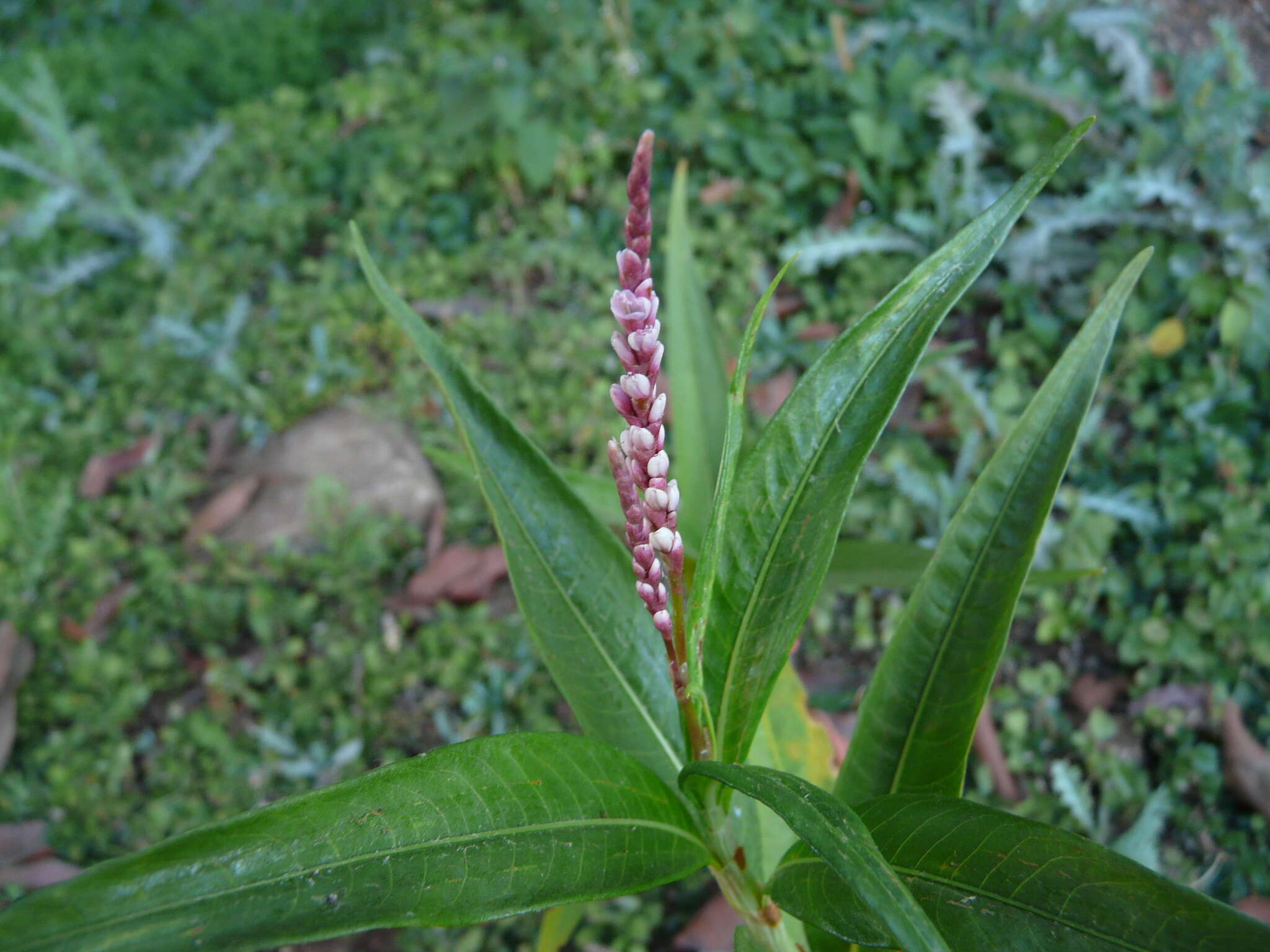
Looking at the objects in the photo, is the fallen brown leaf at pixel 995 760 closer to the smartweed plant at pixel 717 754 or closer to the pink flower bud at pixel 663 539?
the smartweed plant at pixel 717 754

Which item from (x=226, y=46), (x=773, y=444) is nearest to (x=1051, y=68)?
(x=773, y=444)

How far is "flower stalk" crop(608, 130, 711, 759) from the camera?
598mm

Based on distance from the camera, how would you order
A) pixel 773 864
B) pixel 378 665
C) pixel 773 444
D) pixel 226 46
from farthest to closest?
pixel 226 46 < pixel 378 665 < pixel 773 864 < pixel 773 444

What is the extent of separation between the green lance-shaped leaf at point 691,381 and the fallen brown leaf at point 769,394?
2.19ft

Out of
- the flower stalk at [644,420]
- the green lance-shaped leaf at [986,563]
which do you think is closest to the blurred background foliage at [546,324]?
the green lance-shaped leaf at [986,563]

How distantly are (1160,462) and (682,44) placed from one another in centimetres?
192

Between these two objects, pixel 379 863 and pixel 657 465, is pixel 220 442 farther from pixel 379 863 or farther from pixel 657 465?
pixel 657 465

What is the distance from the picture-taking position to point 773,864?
4.26 ft

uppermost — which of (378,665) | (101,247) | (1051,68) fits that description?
(1051,68)

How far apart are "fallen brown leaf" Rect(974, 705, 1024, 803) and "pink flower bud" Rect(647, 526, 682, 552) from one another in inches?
52.6

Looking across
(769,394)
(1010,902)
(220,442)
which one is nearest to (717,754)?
(1010,902)

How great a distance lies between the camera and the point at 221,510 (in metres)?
2.37

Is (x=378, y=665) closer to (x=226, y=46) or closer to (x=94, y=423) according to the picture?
(x=94, y=423)

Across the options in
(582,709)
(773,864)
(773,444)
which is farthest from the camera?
(773,864)
